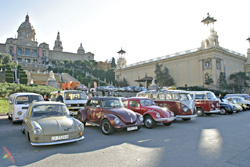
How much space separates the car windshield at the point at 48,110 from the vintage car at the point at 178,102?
21.6 feet

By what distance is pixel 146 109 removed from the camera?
368 inches

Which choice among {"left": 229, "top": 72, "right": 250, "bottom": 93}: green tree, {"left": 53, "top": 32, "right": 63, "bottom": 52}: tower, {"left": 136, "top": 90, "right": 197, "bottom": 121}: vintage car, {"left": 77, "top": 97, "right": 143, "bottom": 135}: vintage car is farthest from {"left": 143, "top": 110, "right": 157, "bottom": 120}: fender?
{"left": 53, "top": 32, "right": 63, "bottom": 52}: tower

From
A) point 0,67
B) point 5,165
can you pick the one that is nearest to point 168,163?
point 5,165

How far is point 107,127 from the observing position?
733 cm

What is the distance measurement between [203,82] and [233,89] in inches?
311

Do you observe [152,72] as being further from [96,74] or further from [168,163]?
[168,163]

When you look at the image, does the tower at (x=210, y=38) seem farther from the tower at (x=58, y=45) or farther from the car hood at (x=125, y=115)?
the tower at (x=58, y=45)

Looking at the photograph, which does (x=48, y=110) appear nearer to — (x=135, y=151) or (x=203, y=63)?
(x=135, y=151)

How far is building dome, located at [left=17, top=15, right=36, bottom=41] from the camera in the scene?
10850 cm

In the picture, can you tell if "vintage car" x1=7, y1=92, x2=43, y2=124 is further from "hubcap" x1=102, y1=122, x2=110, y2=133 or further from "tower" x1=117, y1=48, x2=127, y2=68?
"tower" x1=117, y1=48, x2=127, y2=68

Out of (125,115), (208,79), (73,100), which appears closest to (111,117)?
(125,115)

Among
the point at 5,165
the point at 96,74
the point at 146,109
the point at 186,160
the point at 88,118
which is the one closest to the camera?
the point at 5,165

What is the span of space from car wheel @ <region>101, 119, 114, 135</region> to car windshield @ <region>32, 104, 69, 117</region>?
5.55 feet

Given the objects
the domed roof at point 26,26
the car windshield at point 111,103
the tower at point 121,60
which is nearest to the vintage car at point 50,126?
the car windshield at point 111,103
